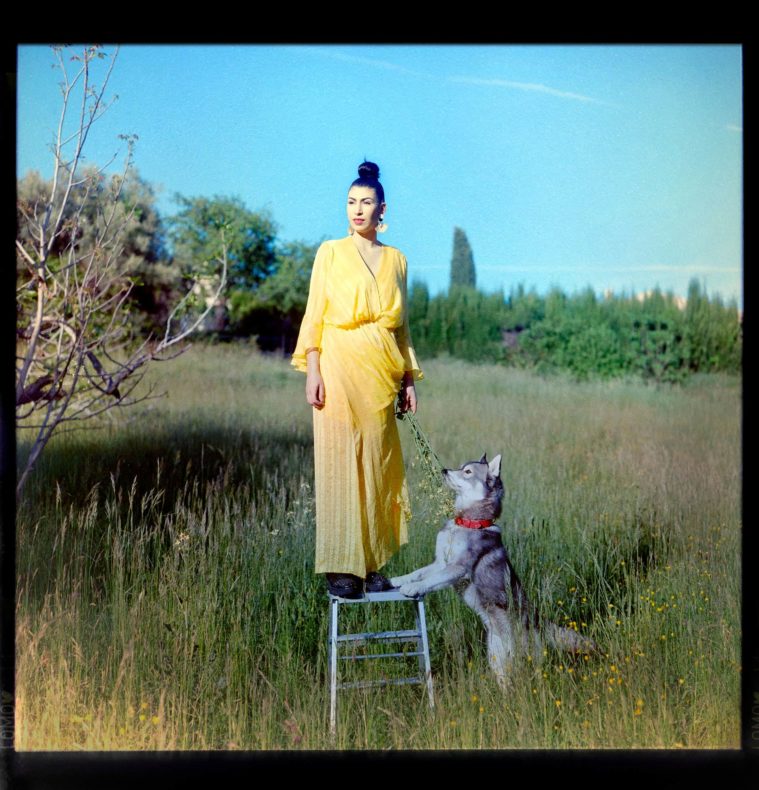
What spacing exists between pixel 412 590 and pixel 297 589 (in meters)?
0.90

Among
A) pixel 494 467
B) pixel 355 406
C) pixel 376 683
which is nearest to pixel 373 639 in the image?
pixel 376 683

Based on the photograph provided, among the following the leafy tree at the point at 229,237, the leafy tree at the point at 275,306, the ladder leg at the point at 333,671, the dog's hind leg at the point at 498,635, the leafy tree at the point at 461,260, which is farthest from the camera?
the leafy tree at the point at 275,306

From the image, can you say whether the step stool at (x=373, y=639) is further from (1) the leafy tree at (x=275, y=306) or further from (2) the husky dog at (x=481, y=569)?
(1) the leafy tree at (x=275, y=306)

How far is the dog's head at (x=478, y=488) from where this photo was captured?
3.44 meters

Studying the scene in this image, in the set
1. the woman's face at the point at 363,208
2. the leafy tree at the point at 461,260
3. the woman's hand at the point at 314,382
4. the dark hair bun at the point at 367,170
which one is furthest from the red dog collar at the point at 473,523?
the leafy tree at the point at 461,260

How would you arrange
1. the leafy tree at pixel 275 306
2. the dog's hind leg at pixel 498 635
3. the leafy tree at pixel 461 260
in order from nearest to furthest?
the dog's hind leg at pixel 498 635, the leafy tree at pixel 461 260, the leafy tree at pixel 275 306

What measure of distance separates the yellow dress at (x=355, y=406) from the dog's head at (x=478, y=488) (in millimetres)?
229

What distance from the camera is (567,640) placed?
3.62m

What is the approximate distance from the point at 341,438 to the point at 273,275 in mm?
2642

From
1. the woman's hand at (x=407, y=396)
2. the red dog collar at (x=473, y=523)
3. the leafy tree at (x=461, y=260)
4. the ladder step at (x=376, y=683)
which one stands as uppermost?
the leafy tree at (x=461, y=260)

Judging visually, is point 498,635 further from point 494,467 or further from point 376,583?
point 494,467

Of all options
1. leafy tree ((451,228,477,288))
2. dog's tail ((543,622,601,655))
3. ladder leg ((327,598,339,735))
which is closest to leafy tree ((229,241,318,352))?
leafy tree ((451,228,477,288))

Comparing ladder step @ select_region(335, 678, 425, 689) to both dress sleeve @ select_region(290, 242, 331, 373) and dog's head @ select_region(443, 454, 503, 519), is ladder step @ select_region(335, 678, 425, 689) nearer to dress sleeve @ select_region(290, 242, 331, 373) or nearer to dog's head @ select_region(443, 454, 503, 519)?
dog's head @ select_region(443, 454, 503, 519)
